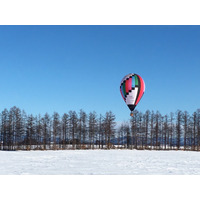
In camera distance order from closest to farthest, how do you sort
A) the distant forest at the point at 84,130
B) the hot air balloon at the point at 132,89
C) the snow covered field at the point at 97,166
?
the snow covered field at the point at 97,166, the hot air balloon at the point at 132,89, the distant forest at the point at 84,130

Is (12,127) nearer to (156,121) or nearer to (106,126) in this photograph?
(106,126)

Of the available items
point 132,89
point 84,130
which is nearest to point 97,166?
point 132,89

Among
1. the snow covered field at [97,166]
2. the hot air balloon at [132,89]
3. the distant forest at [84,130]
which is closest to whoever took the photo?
the snow covered field at [97,166]

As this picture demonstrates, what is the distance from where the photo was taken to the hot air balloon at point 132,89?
88.6 feet

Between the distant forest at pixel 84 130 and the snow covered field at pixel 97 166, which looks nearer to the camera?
the snow covered field at pixel 97 166

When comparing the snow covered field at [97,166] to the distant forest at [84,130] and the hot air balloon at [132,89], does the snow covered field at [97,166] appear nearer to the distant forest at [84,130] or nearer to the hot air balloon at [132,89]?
the hot air balloon at [132,89]

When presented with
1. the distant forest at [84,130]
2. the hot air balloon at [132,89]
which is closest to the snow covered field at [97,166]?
the hot air balloon at [132,89]

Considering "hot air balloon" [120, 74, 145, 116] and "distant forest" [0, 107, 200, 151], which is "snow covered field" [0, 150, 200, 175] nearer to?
"hot air balloon" [120, 74, 145, 116]

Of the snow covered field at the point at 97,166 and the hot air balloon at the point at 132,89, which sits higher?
the hot air balloon at the point at 132,89

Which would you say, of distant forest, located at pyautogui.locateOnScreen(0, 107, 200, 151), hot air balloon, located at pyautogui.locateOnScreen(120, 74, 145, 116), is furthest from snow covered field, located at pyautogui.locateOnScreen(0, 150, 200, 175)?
distant forest, located at pyautogui.locateOnScreen(0, 107, 200, 151)
